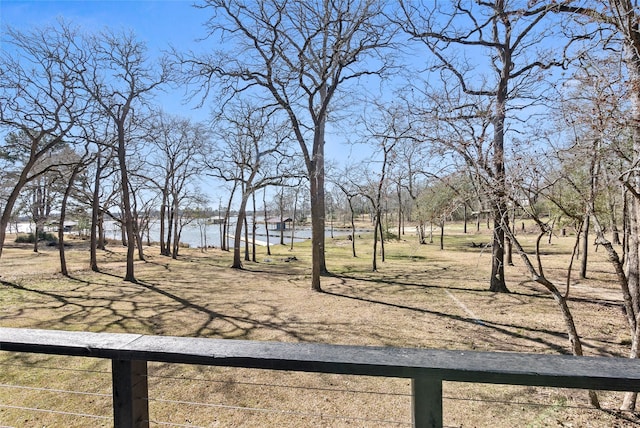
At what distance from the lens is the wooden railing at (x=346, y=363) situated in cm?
83

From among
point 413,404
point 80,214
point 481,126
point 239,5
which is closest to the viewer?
point 413,404

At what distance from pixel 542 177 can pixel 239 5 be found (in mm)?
8024

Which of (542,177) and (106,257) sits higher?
(542,177)

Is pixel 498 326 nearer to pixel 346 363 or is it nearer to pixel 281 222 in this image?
pixel 346 363

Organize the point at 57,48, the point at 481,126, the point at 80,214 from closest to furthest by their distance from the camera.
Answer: the point at 481,126 < the point at 57,48 < the point at 80,214

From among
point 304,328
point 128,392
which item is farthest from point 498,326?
point 128,392

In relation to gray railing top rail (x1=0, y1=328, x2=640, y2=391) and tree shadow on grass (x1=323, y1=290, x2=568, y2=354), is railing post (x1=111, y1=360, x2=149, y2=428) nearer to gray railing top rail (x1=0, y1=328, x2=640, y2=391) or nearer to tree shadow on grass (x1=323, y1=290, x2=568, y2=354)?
gray railing top rail (x1=0, y1=328, x2=640, y2=391)

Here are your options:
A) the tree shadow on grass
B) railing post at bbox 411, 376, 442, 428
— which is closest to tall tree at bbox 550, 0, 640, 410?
the tree shadow on grass

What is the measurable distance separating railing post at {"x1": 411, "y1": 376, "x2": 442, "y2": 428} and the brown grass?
0.33 meters

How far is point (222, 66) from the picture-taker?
9234 mm

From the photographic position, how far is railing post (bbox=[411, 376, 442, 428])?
3.04ft

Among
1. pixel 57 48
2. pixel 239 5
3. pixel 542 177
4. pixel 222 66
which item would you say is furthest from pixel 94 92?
pixel 542 177

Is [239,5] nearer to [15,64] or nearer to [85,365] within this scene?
[15,64]

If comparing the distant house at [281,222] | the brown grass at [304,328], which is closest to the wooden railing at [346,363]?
the brown grass at [304,328]
